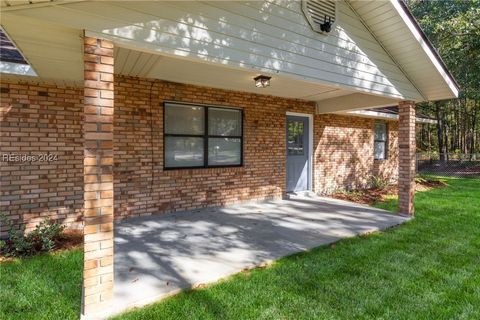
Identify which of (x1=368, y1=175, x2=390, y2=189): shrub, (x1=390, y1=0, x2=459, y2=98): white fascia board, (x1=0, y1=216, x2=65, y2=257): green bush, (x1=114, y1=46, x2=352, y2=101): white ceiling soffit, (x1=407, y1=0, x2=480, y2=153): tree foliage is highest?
(x1=407, y1=0, x2=480, y2=153): tree foliage

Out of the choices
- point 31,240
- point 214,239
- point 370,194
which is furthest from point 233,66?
point 370,194

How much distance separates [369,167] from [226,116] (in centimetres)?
648

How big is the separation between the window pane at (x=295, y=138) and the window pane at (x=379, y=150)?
424 centimetres

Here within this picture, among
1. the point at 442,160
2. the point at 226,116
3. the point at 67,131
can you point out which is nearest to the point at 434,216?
the point at 226,116

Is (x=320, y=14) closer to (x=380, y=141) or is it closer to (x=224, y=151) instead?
(x=224, y=151)

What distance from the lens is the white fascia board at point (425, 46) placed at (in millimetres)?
4940

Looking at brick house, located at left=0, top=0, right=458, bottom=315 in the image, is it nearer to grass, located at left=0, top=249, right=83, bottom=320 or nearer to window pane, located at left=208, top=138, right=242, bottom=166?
window pane, located at left=208, top=138, right=242, bottom=166

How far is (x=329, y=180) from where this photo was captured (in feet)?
30.8

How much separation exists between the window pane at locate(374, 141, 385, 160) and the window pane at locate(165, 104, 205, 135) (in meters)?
7.69

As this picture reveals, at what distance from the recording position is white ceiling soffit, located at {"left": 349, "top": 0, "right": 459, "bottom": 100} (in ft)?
16.5

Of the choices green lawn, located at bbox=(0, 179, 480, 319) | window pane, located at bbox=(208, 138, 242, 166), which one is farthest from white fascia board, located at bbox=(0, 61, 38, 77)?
window pane, located at bbox=(208, 138, 242, 166)

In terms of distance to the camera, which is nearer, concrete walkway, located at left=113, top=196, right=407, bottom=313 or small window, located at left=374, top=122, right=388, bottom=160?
concrete walkway, located at left=113, top=196, right=407, bottom=313

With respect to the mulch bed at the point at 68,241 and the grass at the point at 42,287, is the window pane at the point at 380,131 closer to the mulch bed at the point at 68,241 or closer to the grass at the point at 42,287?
the mulch bed at the point at 68,241

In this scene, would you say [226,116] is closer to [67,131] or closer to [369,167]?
[67,131]
